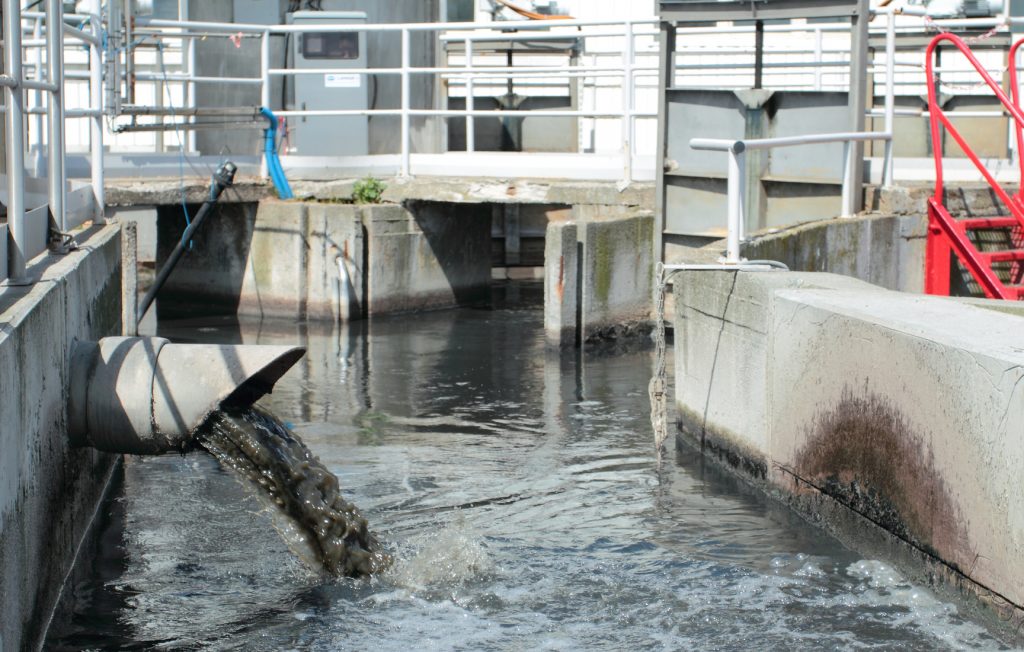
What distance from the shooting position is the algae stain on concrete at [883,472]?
5945 millimetres

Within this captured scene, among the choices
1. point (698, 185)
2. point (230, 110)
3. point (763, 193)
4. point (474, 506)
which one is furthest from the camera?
point (230, 110)

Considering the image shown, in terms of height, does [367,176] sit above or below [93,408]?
above

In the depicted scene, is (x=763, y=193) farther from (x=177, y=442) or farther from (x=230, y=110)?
(x=177, y=442)

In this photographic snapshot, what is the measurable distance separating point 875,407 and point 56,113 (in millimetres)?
4292

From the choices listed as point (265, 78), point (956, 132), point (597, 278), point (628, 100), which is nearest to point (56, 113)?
point (597, 278)

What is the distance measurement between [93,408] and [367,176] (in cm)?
952

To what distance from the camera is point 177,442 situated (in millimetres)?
6199

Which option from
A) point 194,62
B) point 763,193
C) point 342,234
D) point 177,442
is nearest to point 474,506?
point 177,442

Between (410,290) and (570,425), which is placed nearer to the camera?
(570,425)

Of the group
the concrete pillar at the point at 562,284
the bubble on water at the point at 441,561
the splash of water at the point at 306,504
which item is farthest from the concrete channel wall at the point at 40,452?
the concrete pillar at the point at 562,284

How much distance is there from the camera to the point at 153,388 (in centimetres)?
612

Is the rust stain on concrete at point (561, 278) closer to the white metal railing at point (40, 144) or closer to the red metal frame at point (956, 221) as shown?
the red metal frame at point (956, 221)

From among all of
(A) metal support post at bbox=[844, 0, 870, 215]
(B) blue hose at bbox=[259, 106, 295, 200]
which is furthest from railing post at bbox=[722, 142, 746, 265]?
(B) blue hose at bbox=[259, 106, 295, 200]

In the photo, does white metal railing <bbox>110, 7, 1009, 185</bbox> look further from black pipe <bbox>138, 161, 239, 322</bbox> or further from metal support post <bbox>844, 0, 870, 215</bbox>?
black pipe <bbox>138, 161, 239, 322</bbox>
